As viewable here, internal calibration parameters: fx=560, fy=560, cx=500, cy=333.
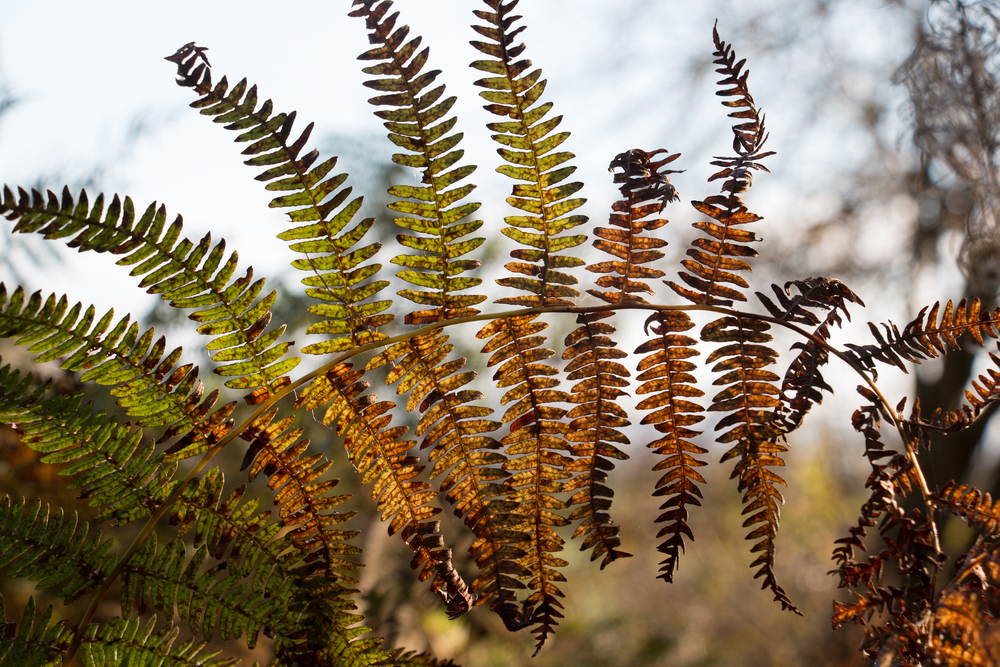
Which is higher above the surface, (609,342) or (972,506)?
(609,342)

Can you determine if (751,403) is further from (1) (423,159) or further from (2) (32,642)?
(2) (32,642)

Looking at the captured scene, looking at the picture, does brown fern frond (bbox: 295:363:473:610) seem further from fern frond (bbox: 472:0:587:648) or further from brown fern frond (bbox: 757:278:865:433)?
brown fern frond (bbox: 757:278:865:433)

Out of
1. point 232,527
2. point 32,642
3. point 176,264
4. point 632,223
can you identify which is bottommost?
point 32,642

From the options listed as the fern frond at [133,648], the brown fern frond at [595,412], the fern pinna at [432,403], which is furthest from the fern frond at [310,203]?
the fern frond at [133,648]

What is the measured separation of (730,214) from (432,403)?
15.1 inches

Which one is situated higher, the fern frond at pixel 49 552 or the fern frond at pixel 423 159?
the fern frond at pixel 423 159

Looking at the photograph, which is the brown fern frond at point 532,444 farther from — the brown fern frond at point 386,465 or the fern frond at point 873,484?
the fern frond at point 873,484

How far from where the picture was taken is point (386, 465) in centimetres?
61

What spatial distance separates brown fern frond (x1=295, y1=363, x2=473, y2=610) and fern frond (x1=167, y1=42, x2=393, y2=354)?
46 mm

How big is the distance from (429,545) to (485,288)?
210cm

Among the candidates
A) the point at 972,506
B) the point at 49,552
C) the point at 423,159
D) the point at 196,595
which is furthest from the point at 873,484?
the point at 49,552

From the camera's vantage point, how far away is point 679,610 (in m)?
6.06

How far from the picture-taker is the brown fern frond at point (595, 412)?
607 millimetres

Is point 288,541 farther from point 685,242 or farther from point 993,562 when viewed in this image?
point 685,242
